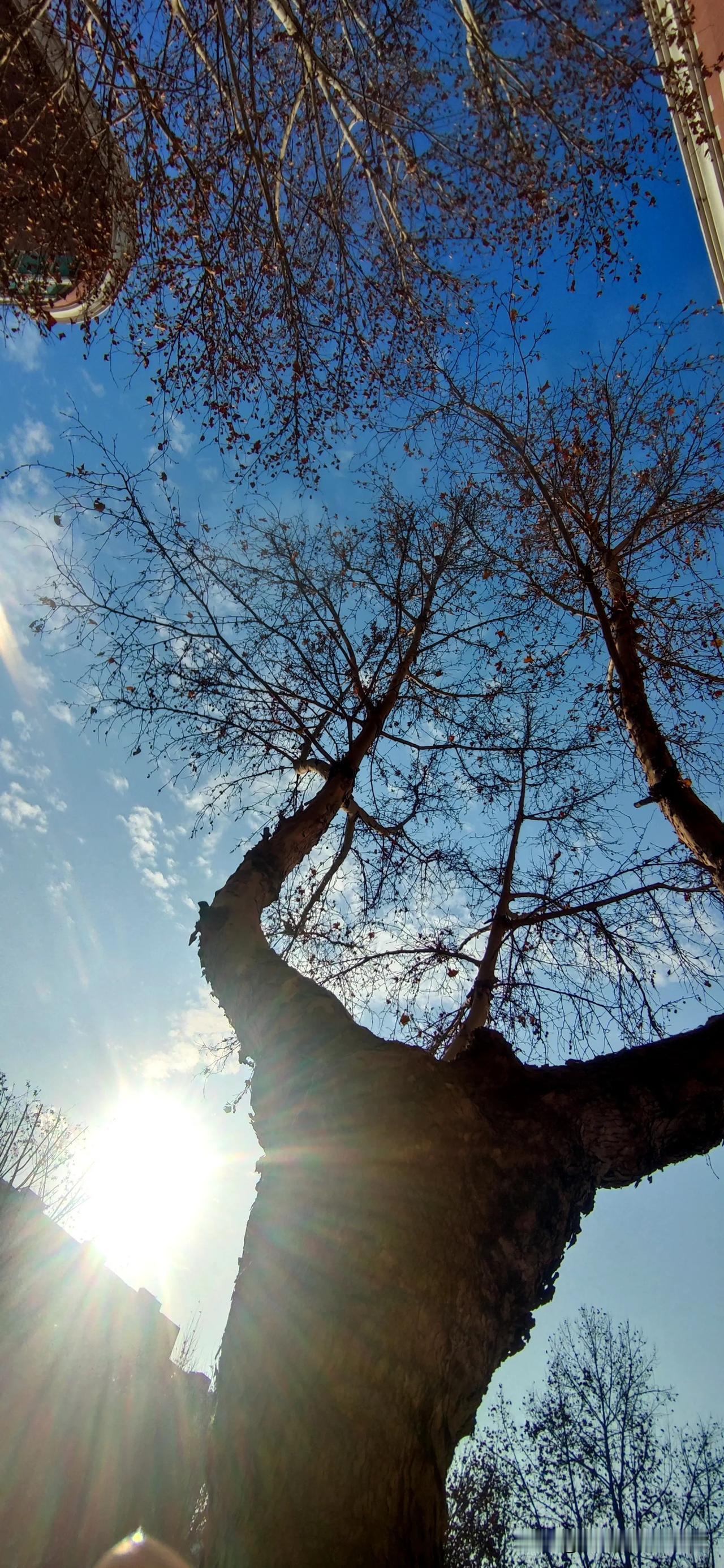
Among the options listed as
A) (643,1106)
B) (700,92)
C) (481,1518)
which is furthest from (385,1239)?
(481,1518)

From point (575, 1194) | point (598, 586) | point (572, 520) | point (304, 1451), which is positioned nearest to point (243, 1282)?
point (304, 1451)

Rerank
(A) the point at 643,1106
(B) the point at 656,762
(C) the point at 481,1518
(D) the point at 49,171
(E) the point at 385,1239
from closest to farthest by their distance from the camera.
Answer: (E) the point at 385,1239 < (A) the point at 643,1106 < (D) the point at 49,171 < (B) the point at 656,762 < (C) the point at 481,1518

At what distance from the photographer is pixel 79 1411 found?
21156 millimetres

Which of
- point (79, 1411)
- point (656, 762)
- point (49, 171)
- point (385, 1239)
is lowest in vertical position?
point (79, 1411)

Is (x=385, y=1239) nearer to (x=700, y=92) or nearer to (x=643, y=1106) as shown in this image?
(x=643, y=1106)

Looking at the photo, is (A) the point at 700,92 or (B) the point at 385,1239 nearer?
(B) the point at 385,1239

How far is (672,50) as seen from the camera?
705cm

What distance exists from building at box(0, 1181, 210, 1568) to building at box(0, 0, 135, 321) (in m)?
21.4

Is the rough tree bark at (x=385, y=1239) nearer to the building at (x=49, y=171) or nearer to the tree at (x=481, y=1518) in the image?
the building at (x=49, y=171)

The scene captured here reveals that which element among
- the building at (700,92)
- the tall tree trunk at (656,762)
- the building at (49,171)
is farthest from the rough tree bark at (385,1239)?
the building at (700,92)

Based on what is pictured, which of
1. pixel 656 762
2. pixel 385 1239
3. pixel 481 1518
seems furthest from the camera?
pixel 481 1518

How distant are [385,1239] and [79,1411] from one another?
2794 centimetres

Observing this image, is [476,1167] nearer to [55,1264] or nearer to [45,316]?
[45,316]

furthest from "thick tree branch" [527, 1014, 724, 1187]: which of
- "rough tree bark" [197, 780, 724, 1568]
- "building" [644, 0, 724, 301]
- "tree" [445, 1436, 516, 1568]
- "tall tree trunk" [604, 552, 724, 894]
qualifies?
"tree" [445, 1436, 516, 1568]
